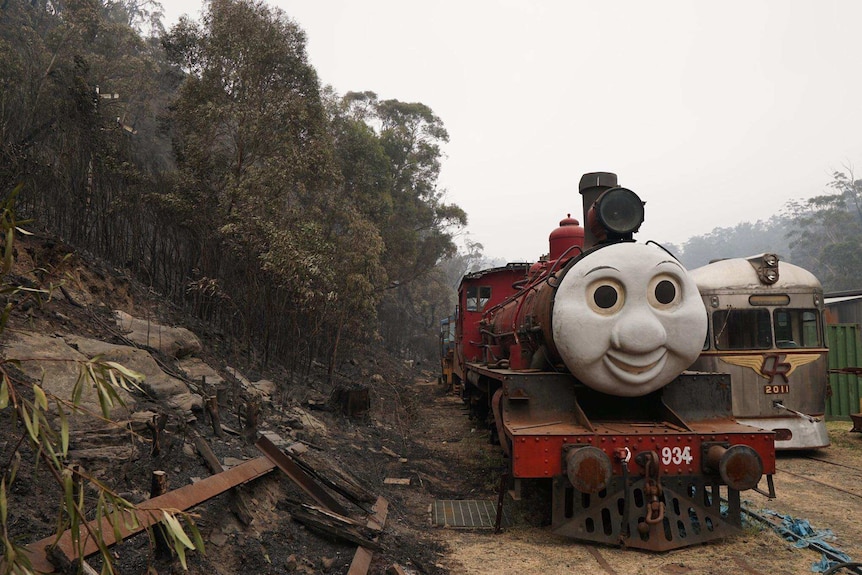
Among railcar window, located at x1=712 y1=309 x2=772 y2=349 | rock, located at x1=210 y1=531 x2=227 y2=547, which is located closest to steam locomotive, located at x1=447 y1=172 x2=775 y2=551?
rock, located at x1=210 y1=531 x2=227 y2=547

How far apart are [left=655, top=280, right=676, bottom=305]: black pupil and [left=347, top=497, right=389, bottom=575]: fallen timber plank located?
9.17ft

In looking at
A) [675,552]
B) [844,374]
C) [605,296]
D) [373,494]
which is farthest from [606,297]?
[844,374]

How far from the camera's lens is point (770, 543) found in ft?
13.6

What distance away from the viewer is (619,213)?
4.64 metres

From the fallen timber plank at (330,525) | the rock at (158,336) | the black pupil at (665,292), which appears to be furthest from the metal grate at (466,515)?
the rock at (158,336)

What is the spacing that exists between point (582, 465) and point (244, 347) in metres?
6.37

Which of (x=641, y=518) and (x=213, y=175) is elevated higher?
(x=213, y=175)

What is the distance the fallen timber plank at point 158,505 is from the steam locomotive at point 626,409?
1.86 m

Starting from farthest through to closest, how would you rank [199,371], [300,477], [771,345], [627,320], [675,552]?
[771,345] < [199,371] < [627,320] < [300,477] < [675,552]

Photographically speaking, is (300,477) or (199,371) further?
(199,371)

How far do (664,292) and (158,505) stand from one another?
3.75m

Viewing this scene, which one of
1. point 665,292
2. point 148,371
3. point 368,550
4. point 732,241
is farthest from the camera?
point 732,241

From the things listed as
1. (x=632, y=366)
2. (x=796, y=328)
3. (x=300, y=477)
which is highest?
(x=796, y=328)

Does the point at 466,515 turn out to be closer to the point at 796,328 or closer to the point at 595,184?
the point at 595,184
